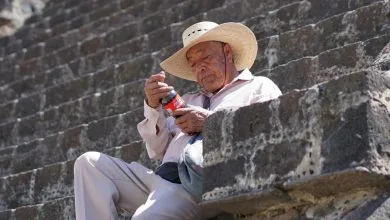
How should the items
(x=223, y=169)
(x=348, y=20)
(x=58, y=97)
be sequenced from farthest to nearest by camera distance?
1. (x=58, y=97)
2. (x=348, y=20)
3. (x=223, y=169)

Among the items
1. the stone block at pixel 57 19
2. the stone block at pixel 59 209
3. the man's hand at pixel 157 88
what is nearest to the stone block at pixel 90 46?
the stone block at pixel 57 19

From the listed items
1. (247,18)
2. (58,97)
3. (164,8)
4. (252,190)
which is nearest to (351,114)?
(252,190)

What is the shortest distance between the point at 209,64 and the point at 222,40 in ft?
0.62

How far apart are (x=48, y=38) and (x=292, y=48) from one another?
4.81 metres

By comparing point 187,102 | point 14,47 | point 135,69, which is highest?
point 187,102

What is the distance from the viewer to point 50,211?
5543mm

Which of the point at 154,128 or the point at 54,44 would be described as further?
the point at 54,44

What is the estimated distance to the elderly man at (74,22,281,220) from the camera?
431cm

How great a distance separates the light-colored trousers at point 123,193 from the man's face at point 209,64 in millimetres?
565

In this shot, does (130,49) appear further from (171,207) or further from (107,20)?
(171,207)

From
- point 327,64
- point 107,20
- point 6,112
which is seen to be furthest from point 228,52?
point 107,20

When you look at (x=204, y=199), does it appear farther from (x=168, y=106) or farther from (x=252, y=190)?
(x=168, y=106)

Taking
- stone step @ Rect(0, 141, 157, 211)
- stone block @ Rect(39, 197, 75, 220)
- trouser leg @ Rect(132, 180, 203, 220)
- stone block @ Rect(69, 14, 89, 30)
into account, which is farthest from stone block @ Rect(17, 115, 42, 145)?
trouser leg @ Rect(132, 180, 203, 220)

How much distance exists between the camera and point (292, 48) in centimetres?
648
